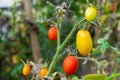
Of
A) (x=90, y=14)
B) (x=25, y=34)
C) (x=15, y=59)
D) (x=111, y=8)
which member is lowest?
(x=15, y=59)

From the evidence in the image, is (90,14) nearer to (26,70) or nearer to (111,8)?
(26,70)

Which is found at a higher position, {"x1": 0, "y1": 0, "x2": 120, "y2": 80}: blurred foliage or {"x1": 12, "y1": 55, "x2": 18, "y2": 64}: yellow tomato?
{"x1": 0, "y1": 0, "x2": 120, "y2": 80}: blurred foliage

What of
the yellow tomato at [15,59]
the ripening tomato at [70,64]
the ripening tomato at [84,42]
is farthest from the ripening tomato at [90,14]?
the yellow tomato at [15,59]

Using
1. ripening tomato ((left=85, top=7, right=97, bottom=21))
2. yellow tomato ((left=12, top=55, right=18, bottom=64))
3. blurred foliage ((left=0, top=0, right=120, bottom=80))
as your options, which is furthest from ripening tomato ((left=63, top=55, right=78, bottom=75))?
yellow tomato ((left=12, top=55, right=18, bottom=64))

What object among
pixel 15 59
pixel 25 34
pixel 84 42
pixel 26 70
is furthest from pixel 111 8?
pixel 84 42

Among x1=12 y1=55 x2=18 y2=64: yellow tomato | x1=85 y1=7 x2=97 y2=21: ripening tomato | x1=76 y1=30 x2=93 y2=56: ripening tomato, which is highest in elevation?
x1=85 y1=7 x2=97 y2=21: ripening tomato

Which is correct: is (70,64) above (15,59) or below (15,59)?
above

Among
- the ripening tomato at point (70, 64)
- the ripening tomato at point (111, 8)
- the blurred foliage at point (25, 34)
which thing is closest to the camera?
the ripening tomato at point (70, 64)

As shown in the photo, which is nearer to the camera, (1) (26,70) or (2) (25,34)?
(1) (26,70)

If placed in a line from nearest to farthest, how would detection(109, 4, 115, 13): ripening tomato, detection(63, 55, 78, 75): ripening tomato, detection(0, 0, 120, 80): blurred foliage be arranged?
detection(63, 55, 78, 75): ripening tomato → detection(0, 0, 120, 80): blurred foliage → detection(109, 4, 115, 13): ripening tomato

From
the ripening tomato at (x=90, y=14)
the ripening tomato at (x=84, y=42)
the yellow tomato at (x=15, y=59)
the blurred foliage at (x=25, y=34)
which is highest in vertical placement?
the ripening tomato at (x=90, y=14)

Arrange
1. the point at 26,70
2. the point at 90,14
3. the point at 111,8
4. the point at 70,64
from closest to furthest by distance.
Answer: the point at 90,14
the point at 70,64
the point at 26,70
the point at 111,8

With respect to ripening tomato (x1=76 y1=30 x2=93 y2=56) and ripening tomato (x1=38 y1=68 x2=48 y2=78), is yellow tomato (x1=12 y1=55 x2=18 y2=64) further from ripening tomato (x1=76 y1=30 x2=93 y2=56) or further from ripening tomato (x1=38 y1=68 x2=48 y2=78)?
ripening tomato (x1=76 y1=30 x2=93 y2=56)

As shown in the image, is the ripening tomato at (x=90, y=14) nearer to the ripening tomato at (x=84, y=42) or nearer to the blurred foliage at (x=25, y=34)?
the ripening tomato at (x=84, y=42)
